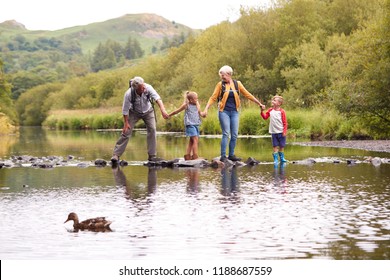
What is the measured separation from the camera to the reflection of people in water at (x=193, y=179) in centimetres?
1495

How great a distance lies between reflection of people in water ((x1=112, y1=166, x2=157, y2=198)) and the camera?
1454 cm

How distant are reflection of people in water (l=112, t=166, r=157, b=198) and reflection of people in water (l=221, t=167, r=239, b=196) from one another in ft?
4.31

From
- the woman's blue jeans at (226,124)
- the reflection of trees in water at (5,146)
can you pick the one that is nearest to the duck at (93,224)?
the woman's blue jeans at (226,124)

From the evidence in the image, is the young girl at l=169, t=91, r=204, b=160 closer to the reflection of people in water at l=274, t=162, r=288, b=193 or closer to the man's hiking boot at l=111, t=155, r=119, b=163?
the man's hiking boot at l=111, t=155, r=119, b=163

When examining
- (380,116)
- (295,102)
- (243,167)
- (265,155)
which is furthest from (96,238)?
(295,102)

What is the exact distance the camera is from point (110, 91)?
136625 millimetres

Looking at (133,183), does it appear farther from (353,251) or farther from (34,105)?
(34,105)

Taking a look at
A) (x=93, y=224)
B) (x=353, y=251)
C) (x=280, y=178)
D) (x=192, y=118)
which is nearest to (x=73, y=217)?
(x=93, y=224)

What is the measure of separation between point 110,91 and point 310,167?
11856 centimetres

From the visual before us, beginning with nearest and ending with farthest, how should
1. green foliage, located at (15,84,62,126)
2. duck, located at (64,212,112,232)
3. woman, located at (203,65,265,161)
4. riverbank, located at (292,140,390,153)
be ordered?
duck, located at (64,212,112,232), woman, located at (203,65,265,161), riverbank, located at (292,140,390,153), green foliage, located at (15,84,62,126)

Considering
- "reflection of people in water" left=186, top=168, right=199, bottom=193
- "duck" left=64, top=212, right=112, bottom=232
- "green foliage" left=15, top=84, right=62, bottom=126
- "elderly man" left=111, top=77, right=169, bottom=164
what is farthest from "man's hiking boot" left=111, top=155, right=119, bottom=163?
"green foliage" left=15, top=84, right=62, bottom=126

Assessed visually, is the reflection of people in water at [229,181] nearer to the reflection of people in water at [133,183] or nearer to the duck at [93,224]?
the reflection of people in water at [133,183]

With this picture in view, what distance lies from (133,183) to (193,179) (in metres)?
1.41

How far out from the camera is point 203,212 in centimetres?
1174
